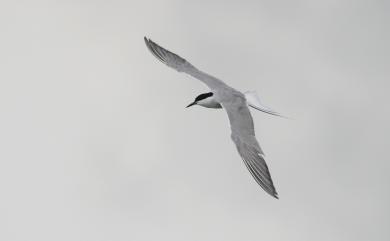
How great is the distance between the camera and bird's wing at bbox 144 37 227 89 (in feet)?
62.2

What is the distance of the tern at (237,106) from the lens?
1444 centimetres

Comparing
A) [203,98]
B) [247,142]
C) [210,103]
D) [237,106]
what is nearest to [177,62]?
[203,98]

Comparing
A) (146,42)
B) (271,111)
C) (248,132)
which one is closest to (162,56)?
(146,42)

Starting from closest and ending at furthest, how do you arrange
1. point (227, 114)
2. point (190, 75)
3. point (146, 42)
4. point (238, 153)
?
1. point (238, 153)
2. point (227, 114)
3. point (190, 75)
4. point (146, 42)

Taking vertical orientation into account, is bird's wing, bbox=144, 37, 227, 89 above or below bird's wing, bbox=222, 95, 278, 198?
above

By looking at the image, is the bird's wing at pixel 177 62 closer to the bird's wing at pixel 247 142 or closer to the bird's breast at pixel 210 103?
the bird's breast at pixel 210 103

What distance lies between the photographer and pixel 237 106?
16672mm

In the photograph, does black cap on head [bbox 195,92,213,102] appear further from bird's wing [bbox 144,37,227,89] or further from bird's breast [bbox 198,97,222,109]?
bird's wing [bbox 144,37,227,89]

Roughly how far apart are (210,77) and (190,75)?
532mm

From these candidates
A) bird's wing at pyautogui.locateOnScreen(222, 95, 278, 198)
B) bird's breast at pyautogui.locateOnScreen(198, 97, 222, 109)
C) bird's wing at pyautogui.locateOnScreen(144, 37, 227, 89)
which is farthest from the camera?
bird's wing at pyautogui.locateOnScreen(144, 37, 227, 89)

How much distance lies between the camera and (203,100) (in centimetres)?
1805

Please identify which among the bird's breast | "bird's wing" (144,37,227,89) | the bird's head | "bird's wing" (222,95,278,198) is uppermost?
"bird's wing" (144,37,227,89)

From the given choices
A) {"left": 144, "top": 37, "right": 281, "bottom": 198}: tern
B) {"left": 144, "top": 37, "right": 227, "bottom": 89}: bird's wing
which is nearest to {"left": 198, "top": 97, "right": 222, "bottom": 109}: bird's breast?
{"left": 144, "top": 37, "right": 281, "bottom": 198}: tern

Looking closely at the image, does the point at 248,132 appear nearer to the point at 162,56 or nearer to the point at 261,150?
the point at 261,150
